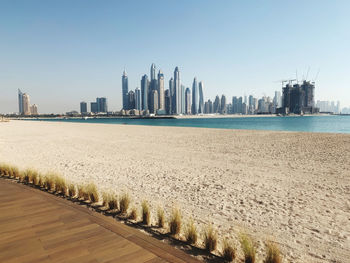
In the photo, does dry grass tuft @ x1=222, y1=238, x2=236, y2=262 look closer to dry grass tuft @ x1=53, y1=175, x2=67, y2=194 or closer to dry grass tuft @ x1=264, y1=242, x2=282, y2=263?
dry grass tuft @ x1=264, y1=242, x2=282, y2=263

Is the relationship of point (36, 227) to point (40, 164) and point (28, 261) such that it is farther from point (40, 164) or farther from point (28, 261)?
point (40, 164)

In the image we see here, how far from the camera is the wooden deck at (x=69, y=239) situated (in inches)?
113

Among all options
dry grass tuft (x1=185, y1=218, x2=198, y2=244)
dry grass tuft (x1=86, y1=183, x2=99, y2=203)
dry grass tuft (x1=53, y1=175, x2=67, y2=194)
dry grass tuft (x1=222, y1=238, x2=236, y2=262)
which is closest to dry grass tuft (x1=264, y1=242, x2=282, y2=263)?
dry grass tuft (x1=222, y1=238, x2=236, y2=262)

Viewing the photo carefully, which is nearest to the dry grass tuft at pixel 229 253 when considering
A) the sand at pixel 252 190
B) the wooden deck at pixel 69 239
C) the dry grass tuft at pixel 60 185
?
the wooden deck at pixel 69 239

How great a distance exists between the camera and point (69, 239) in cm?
326

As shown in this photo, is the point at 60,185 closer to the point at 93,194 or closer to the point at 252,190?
the point at 93,194

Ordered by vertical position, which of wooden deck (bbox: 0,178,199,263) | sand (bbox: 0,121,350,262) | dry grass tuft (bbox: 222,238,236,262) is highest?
wooden deck (bbox: 0,178,199,263)

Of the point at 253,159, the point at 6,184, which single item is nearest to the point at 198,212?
the point at 6,184

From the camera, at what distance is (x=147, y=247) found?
3135mm

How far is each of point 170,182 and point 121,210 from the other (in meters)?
3.68

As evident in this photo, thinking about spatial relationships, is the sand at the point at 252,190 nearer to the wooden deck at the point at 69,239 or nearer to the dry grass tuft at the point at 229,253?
the dry grass tuft at the point at 229,253

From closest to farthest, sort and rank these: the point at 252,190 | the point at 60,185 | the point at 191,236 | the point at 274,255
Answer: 1. the point at 274,255
2. the point at 191,236
3. the point at 60,185
4. the point at 252,190

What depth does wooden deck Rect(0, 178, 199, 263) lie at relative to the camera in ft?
9.43

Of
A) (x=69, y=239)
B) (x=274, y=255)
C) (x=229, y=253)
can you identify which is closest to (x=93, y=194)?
(x=69, y=239)
